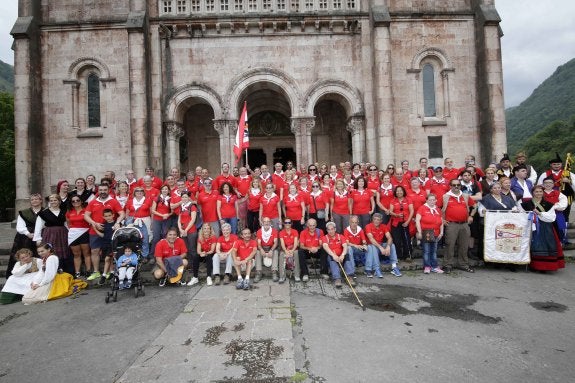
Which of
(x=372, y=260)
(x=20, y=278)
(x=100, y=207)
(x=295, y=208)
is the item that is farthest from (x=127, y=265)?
(x=372, y=260)

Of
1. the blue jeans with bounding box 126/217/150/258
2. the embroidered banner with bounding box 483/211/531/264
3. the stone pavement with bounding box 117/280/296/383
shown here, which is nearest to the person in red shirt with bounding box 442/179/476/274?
the embroidered banner with bounding box 483/211/531/264

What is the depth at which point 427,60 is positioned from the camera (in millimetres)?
13898

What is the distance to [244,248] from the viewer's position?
716 cm

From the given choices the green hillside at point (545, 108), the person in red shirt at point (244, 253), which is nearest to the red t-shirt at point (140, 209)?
the person in red shirt at point (244, 253)

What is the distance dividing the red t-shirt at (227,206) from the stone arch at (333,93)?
22.1 feet

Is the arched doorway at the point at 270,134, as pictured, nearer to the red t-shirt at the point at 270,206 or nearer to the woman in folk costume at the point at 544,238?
the red t-shirt at the point at 270,206

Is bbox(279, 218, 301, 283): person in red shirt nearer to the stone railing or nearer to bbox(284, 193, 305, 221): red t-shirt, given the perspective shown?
bbox(284, 193, 305, 221): red t-shirt

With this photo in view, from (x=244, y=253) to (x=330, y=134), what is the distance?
11.5 meters

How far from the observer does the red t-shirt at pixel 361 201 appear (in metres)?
7.86

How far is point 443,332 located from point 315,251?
10.2ft

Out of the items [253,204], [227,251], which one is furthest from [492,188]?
[227,251]

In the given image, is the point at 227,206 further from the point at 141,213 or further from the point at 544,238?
the point at 544,238

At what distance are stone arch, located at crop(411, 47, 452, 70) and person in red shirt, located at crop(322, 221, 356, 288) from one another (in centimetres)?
999

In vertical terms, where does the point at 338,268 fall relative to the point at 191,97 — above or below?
below
